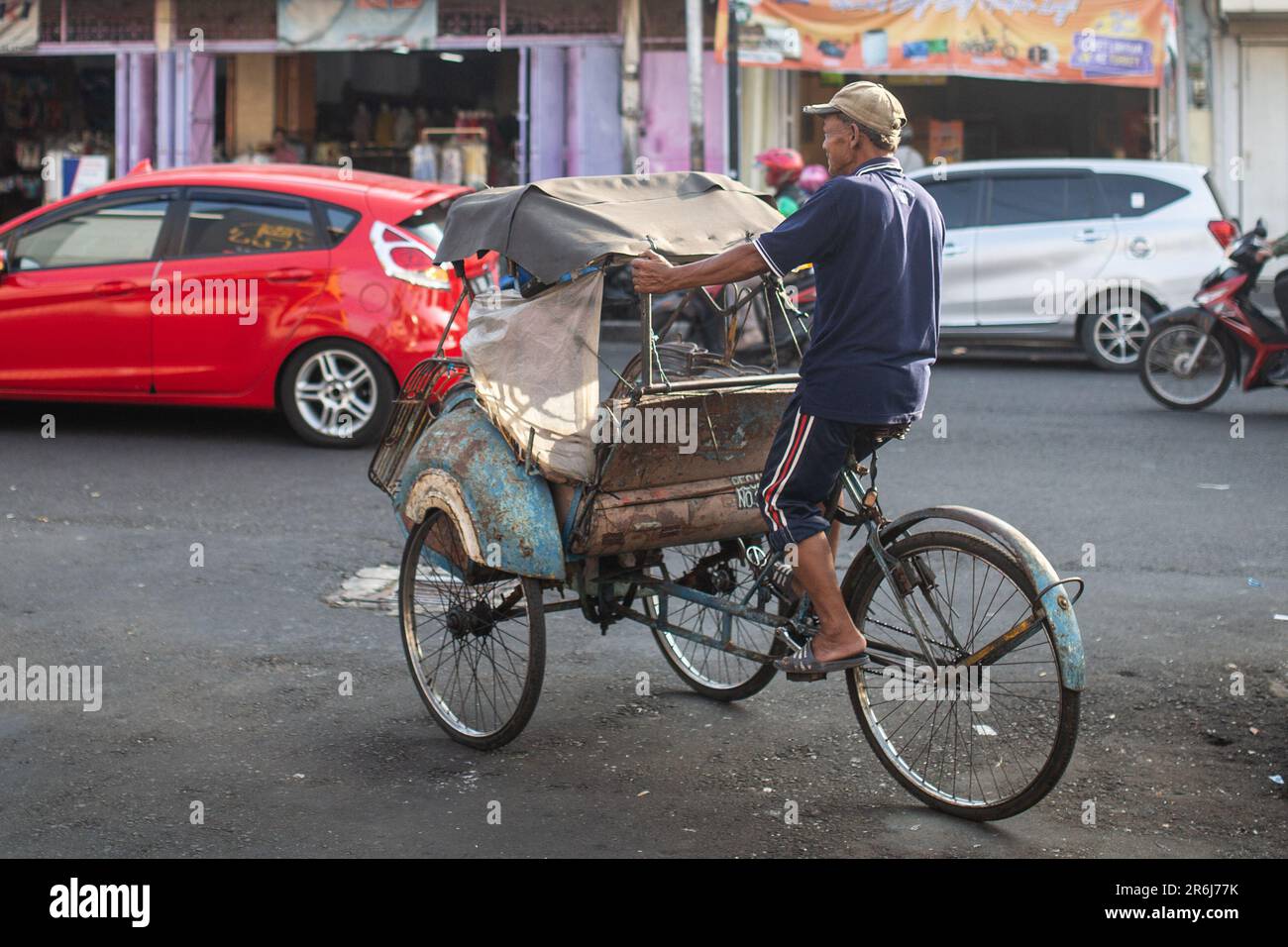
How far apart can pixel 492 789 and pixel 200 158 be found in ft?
54.8

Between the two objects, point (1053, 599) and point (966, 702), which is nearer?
point (1053, 599)

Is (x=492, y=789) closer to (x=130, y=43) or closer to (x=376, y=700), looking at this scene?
(x=376, y=700)

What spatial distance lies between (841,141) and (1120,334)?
10.2 meters

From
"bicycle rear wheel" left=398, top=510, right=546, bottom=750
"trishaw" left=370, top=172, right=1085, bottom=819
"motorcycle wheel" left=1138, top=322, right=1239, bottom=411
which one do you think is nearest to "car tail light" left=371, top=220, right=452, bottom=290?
"trishaw" left=370, top=172, right=1085, bottom=819

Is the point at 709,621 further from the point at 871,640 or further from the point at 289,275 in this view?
the point at 289,275

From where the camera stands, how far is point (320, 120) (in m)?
20.8

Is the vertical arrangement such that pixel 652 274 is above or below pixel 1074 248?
below

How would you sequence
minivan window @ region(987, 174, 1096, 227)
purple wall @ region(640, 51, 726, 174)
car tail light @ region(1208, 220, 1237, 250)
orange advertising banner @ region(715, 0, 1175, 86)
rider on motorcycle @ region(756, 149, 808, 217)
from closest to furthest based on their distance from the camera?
car tail light @ region(1208, 220, 1237, 250) < rider on motorcycle @ region(756, 149, 808, 217) < minivan window @ region(987, 174, 1096, 227) < orange advertising banner @ region(715, 0, 1175, 86) < purple wall @ region(640, 51, 726, 174)

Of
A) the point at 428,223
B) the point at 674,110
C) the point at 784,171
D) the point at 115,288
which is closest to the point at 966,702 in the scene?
the point at 428,223

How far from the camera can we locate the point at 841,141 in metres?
4.52

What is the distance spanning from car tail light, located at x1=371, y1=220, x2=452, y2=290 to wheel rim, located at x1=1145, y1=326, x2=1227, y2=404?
519cm

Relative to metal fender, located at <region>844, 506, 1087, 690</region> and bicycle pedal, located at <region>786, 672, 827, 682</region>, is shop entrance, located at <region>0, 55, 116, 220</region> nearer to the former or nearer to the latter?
bicycle pedal, located at <region>786, 672, 827, 682</region>

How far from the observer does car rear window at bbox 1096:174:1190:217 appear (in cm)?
1427
